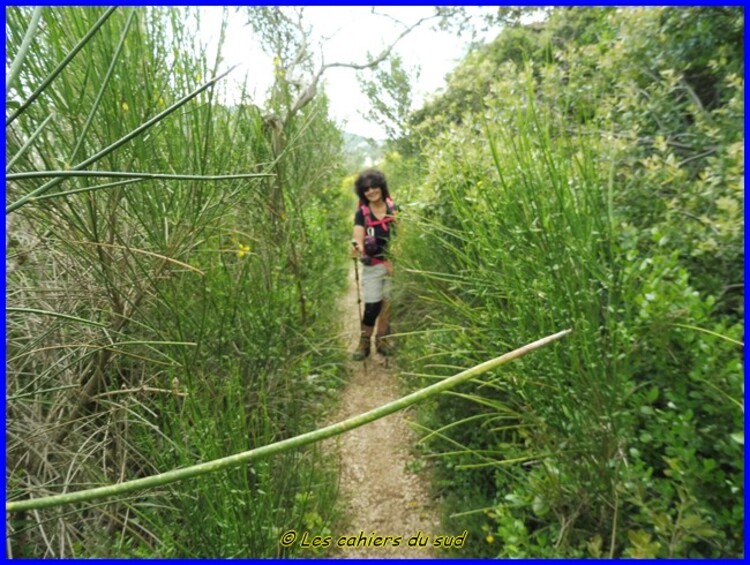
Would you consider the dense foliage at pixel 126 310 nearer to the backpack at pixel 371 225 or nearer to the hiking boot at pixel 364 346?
the backpack at pixel 371 225

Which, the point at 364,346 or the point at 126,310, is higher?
the point at 126,310

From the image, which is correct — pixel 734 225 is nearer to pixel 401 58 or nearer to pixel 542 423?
pixel 542 423

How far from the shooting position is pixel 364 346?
4.34 meters

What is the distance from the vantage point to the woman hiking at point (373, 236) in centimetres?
395

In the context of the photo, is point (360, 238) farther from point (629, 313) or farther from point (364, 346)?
point (629, 313)

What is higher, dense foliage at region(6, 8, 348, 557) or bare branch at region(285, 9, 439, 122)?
bare branch at region(285, 9, 439, 122)

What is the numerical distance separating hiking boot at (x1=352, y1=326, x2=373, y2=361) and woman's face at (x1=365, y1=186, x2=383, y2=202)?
1283mm

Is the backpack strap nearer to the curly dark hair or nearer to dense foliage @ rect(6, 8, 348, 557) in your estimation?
the curly dark hair

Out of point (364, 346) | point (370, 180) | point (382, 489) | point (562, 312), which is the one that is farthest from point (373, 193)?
point (562, 312)

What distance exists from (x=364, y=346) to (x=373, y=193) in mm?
1541

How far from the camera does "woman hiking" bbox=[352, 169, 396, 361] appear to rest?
12.9ft

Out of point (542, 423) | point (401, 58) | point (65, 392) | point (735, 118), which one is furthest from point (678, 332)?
point (401, 58)

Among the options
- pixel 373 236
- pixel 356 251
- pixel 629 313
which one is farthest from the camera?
pixel 356 251

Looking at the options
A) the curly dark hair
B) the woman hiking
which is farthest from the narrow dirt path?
the curly dark hair
